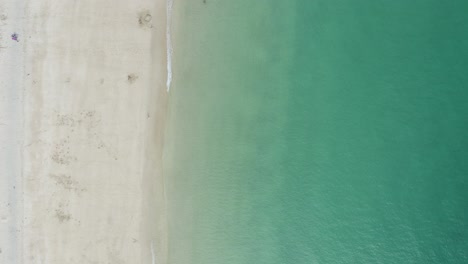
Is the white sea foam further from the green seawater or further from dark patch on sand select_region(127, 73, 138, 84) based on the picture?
dark patch on sand select_region(127, 73, 138, 84)

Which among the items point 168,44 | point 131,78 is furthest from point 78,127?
point 168,44

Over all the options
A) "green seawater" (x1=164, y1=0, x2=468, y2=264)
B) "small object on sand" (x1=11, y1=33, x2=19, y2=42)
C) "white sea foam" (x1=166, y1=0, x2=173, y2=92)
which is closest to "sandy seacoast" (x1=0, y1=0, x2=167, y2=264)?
"small object on sand" (x1=11, y1=33, x2=19, y2=42)

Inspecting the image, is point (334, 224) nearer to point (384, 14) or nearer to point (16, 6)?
point (384, 14)

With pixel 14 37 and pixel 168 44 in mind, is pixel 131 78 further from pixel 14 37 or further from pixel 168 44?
pixel 14 37

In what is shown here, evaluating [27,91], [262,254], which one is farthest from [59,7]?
[262,254]

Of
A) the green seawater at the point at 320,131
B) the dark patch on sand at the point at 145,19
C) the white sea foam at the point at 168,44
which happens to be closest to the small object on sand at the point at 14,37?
the dark patch on sand at the point at 145,19

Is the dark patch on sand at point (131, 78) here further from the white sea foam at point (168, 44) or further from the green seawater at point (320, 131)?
the green seawater at point (320, 131)

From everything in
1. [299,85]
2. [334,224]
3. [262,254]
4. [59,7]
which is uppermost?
[59,7]
